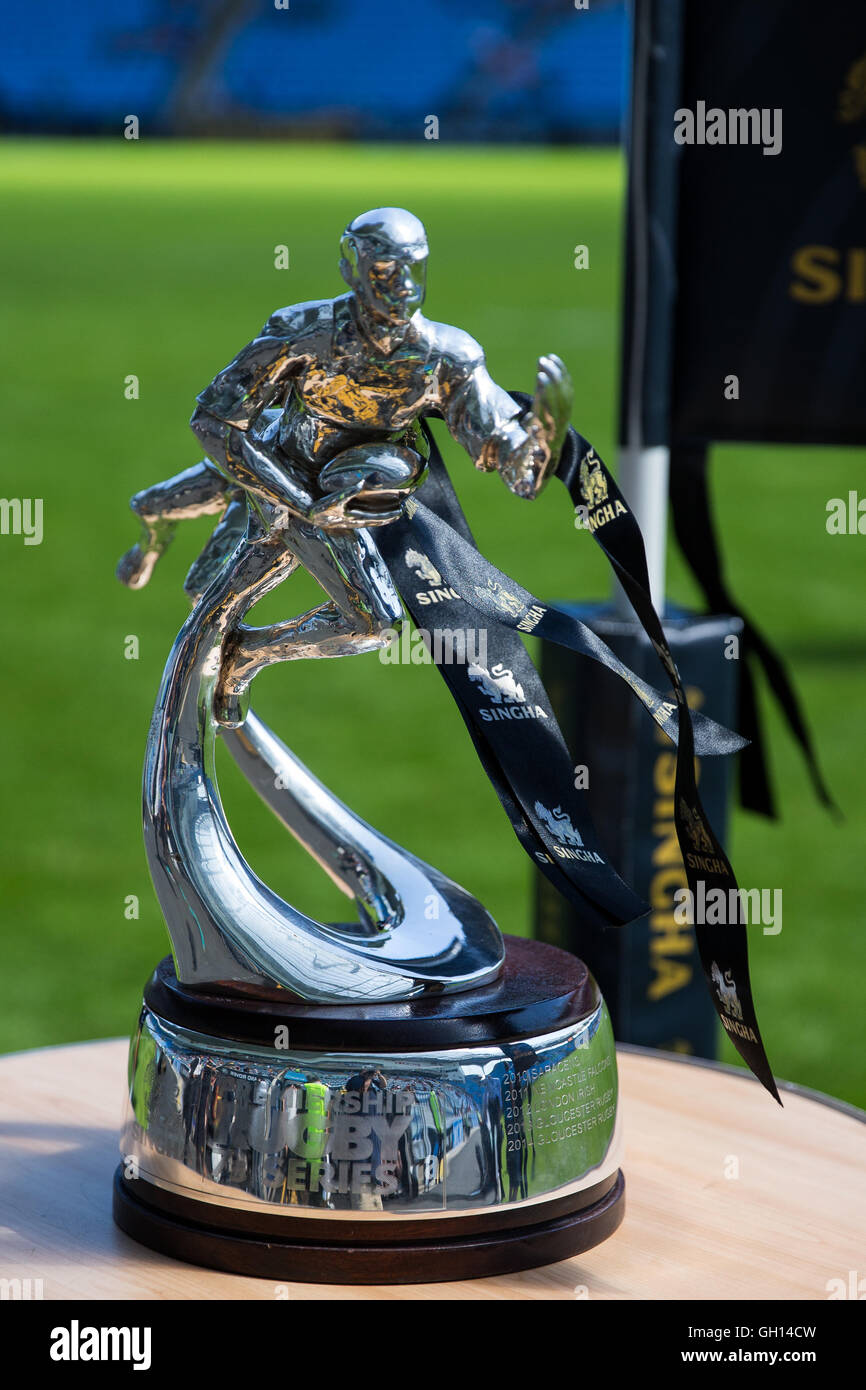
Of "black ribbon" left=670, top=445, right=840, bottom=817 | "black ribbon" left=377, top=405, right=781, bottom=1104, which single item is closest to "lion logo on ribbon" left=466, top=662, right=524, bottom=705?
"black ribbon" left=377, top=405, right=781, bottom=1104

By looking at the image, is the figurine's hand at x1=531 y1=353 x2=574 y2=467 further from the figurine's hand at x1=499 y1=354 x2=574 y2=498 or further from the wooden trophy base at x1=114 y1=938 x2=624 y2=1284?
the wooden trophy base at x1=114 y1=938 x2=624 y2=1284

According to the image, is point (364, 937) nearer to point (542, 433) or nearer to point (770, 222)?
point (542, 433)

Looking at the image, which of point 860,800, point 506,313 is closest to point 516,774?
point 860,800

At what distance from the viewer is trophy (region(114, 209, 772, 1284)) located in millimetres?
951

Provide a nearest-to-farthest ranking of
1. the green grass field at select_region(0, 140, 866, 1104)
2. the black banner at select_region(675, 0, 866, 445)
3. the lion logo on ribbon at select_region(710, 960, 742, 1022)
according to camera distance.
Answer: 1. the lion logo on ribbon at select_region(710, 960, 742, 1022)
2. the black banner at select_region(675, 0, 866, 445)
3. the green grass field at select_region(0, 140, 866, 1104)

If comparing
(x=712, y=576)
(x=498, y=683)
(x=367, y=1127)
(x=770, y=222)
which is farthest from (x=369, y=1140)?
(x=770, y=222)

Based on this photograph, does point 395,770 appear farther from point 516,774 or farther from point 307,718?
point 516,774

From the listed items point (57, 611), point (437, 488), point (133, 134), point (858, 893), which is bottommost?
point (858, 893)

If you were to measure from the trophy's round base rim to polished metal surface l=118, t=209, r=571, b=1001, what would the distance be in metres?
0.13

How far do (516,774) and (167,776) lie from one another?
193mm

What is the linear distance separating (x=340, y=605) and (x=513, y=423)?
0.46 ft

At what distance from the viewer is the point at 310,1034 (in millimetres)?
964

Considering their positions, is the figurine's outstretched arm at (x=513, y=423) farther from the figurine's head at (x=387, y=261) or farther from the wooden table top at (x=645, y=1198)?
the wooden table top at (x=645, y=1198)

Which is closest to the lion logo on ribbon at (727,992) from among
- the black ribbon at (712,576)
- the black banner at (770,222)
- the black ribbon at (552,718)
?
the black ribbon at (552,718)
